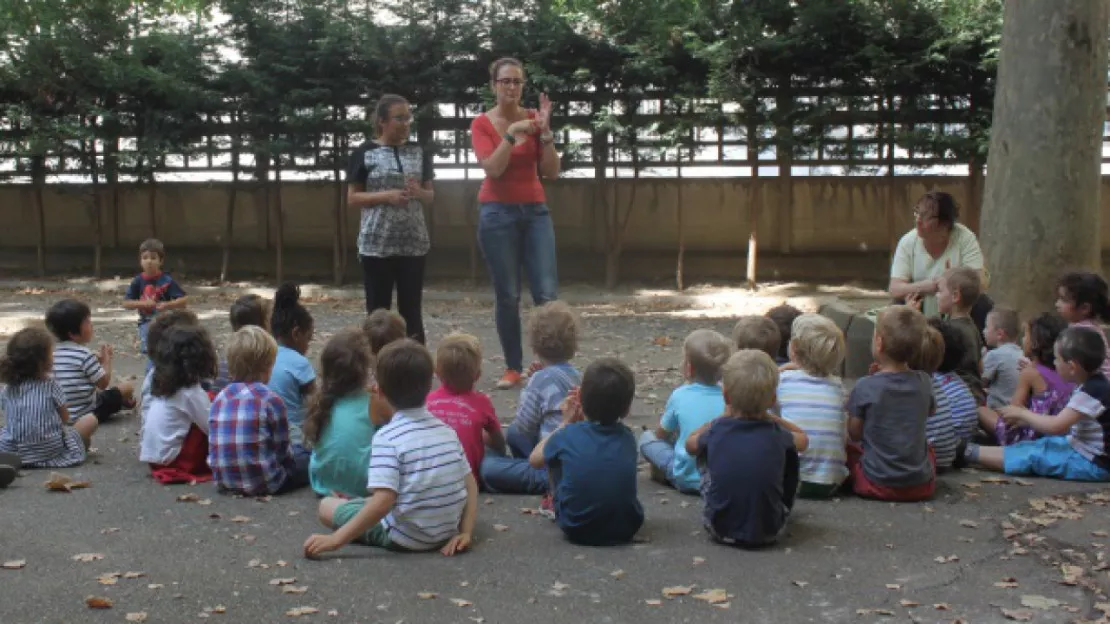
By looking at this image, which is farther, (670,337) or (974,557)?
(670,337)

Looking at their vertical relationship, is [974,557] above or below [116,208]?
below

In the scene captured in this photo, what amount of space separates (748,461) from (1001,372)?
A: 2.53 m

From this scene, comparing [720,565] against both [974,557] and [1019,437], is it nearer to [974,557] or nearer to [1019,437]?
[974,557]

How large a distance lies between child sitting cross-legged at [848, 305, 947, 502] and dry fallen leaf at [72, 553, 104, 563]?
134 inches

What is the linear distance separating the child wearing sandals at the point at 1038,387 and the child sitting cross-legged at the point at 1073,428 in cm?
13

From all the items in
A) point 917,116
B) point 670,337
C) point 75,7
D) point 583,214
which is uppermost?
point 75,7

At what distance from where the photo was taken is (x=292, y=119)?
57.2 ft

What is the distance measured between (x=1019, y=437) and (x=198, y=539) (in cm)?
422

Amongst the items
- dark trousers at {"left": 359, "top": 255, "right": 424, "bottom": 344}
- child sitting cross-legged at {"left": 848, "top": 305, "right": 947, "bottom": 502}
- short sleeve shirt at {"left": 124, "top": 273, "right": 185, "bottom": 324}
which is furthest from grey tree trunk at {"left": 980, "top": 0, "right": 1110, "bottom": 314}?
short sleeve shirt at {"left": 124, "top": 273, "right": 185, "bottom": 324}

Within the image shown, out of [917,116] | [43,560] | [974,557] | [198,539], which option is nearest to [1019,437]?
[974,557]

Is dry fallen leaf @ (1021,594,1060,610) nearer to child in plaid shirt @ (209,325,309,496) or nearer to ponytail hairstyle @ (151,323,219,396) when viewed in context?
child in plaid shirt @ (209,325,309,496)

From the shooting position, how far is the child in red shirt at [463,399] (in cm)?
570

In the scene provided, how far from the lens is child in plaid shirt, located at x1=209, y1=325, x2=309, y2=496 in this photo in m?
5.77

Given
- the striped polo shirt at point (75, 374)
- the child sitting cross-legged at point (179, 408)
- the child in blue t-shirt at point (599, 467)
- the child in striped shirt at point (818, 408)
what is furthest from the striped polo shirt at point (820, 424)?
the striped polo shirt at point (75, 374)
